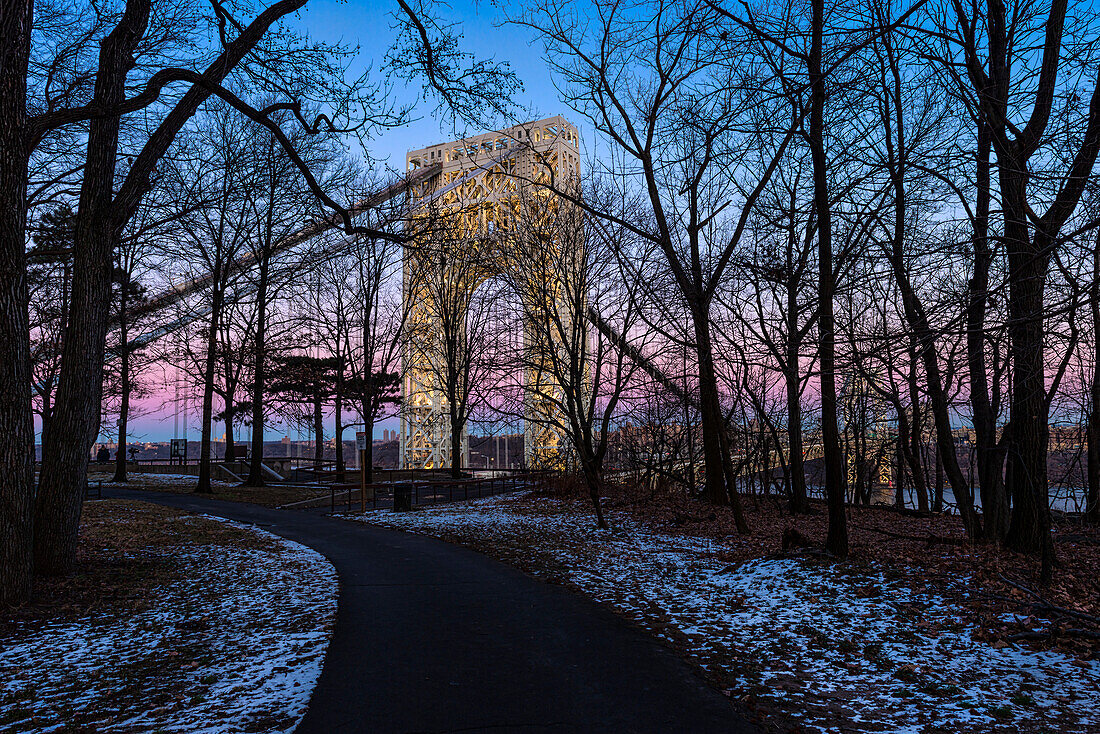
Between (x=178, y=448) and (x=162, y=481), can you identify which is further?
(x=178, y=448)

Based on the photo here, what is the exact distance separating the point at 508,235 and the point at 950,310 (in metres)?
11.7

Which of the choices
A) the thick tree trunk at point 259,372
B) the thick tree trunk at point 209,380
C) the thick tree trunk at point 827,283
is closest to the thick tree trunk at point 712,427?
the thick tree trunk at point 827,283

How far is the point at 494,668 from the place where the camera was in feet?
15.6

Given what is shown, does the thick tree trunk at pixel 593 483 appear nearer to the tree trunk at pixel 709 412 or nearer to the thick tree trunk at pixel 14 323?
the tree trunk at pixel 709 412

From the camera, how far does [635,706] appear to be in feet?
13.4

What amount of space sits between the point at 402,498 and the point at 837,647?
13232 millimetres

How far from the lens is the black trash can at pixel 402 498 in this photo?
16.9m

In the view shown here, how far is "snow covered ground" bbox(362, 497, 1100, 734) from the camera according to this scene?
3963 millimetres

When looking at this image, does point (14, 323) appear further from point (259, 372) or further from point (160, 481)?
point (160, 481)

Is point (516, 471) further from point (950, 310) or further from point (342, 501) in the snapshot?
point (950, 310)

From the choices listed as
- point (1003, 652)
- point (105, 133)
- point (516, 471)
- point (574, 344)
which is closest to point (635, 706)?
point (1003, 652)

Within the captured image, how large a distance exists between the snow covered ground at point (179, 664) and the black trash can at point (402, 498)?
9.30 meters

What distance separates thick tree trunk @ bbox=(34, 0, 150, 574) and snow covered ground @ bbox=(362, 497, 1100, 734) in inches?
226

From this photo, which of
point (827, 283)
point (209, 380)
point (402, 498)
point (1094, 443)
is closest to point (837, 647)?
point (827, 283)
